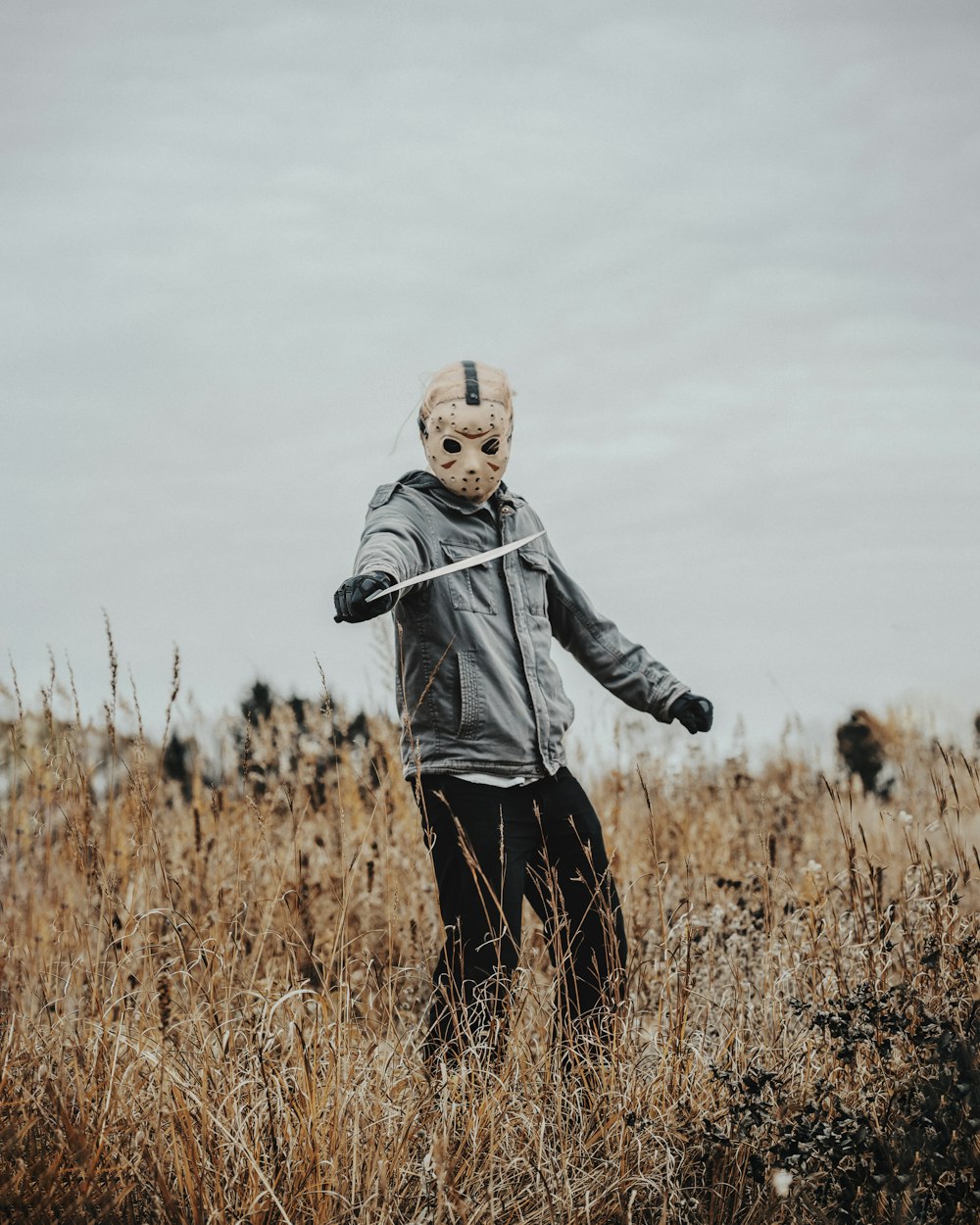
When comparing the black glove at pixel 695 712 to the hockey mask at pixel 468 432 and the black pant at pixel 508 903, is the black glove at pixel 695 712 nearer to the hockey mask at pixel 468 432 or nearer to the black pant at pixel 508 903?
the black pant at pixel 508 903

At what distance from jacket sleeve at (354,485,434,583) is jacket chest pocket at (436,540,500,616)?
69 mm

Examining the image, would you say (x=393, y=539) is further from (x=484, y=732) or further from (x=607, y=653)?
(x=607, y=653)

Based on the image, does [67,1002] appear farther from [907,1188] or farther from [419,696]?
[907,1188]

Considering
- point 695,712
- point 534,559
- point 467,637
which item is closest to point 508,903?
point 467,637

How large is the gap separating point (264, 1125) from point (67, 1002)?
60cm

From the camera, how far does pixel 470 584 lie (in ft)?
9.67

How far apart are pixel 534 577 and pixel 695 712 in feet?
1.87

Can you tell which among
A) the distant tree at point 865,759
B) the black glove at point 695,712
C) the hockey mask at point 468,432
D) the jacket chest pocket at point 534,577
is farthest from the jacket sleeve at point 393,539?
the distant tree at point 865,759

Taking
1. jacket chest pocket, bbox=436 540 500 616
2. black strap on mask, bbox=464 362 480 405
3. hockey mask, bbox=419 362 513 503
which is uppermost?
black strap on mask, bbox=464 362 480 405

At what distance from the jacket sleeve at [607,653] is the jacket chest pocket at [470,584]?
0.31 meters

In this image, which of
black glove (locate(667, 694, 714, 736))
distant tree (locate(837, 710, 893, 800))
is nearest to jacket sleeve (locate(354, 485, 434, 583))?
black glove (locate(667, 694, 714, 736))

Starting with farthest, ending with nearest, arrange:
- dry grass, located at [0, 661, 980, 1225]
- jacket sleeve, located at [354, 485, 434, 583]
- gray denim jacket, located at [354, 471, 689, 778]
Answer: gray denim jacket, located at [354, 471, 689, 778], jacket sleeve, located at [354, 485, 434, 583], dry grass, located at [0, 661, 980, 1225]

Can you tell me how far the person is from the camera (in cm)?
276

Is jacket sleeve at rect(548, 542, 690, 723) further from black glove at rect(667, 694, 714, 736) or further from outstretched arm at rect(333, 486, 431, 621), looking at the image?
outstretched arm at rect(333, 486, 431, 621)
